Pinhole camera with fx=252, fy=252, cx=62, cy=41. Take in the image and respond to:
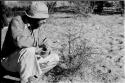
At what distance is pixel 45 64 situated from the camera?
3.48 meters

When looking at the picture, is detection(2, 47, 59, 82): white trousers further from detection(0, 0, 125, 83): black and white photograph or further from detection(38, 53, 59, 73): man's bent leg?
detection(38, 53, 59, 73): man's bent leg

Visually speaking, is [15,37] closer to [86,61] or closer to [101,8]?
[86,61]

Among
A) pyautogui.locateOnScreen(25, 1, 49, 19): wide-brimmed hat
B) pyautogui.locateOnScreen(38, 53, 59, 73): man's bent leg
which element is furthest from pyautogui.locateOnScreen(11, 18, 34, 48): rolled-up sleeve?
pyautogui.locateOnScreen(38, 53, 59, 73): man's bent leg

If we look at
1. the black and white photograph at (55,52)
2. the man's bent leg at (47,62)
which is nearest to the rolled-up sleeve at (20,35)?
the black and white photograph at (55,52)

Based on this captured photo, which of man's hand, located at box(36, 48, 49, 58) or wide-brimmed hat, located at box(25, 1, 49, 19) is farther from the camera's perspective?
man's hand, located at box(36, 48, 49, 58)

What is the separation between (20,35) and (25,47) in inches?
6.4

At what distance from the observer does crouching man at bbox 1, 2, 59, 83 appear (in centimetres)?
304

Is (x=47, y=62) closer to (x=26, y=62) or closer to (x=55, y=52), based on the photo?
(x=26, y=62)

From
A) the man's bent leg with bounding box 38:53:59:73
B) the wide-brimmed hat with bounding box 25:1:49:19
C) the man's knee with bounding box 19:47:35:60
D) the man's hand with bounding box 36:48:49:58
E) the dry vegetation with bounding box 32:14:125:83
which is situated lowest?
the dry vegetation with bounding box 32:14:125:83

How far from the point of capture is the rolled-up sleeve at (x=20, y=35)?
9.91 feet

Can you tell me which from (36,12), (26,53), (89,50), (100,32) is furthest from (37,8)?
(100,32)

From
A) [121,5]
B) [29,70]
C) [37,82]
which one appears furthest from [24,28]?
[121,5]

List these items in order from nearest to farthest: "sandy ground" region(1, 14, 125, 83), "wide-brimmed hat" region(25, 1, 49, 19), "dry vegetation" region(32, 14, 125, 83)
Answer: "wide-brimmed hat" region(25, 1, 49, 19)
"dry vegetation" region(32, 14, 125, 83)
"sandy ground" region(1, 14, 125, 83)

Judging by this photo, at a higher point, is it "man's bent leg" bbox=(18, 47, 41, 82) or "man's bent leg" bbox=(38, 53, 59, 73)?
"man's bent leg" bbox=(18, 47, 41, 82)
